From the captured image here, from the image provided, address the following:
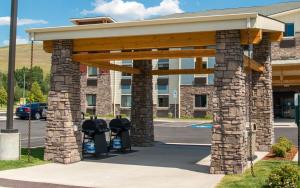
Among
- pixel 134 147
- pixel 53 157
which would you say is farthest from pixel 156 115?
pixel 53 157

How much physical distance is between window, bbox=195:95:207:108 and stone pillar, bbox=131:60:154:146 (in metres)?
26.4

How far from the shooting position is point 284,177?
9617 millimetres

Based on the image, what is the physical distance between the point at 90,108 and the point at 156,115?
7.97m

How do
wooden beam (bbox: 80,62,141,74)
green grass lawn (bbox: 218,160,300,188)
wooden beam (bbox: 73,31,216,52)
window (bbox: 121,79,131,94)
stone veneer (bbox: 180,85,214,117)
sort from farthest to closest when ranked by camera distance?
window (bbox: 121,79,131,94) → stone veneer (bbox: 180,85,214,117) → wooden beam (bbox: 80,62,141,74) → wooden beam (bbox: 73,31,216,52) → green grass lawn (bbox: 218,160,300,188)

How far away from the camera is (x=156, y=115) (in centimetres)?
4859

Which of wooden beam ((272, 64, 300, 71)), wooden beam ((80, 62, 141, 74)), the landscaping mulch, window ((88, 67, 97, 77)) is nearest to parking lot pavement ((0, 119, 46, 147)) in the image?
wooden beam ((80, 62, 141, 74))

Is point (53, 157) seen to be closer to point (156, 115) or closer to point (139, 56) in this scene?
point (139, 56)

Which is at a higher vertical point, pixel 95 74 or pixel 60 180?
pixel 95 74

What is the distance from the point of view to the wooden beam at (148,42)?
13773mm

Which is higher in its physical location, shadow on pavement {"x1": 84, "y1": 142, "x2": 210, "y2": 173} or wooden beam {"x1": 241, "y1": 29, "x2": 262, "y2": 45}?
wooden beam {"x1": 241, "y1": 29, "x2": 262, "y2": 45}

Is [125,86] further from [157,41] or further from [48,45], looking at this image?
[157,41]

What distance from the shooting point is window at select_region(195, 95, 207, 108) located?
4644 cm

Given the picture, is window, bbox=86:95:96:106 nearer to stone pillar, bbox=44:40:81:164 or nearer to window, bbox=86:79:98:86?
window, bbox=86:79:98:86

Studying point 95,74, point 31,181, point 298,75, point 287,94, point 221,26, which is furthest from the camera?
point 95,74
